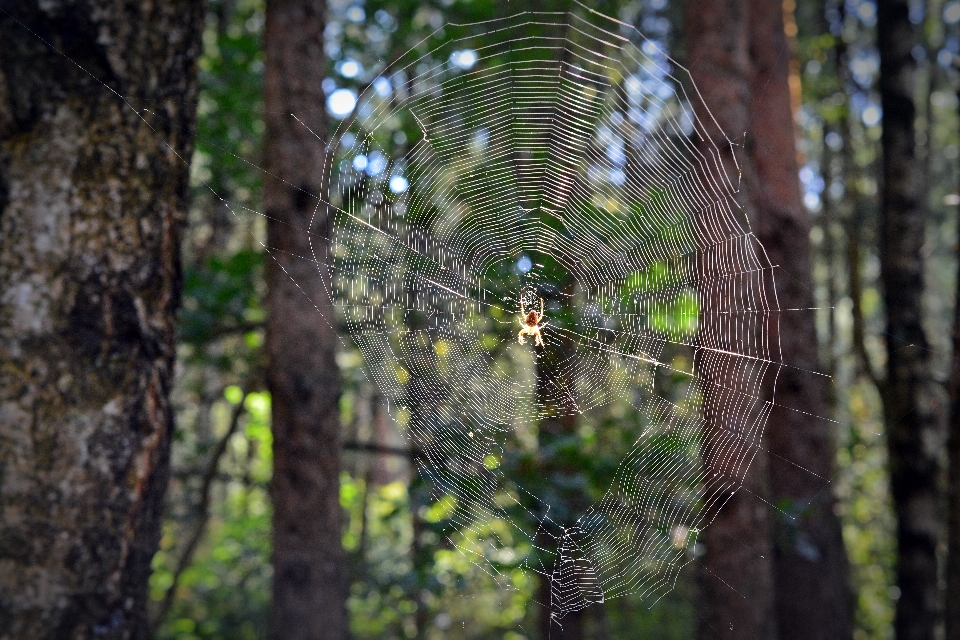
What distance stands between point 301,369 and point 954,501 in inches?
179

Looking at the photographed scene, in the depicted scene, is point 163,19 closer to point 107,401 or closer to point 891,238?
point 107,401

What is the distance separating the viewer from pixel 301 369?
469 cm

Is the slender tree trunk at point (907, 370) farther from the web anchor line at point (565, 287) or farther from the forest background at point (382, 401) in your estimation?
the web anchor line at point (565, 287)

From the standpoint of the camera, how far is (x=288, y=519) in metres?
4.79

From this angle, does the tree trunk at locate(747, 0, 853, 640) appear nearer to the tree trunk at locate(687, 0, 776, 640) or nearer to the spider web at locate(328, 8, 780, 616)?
the spider web at locate(328, 8, 780, 616)

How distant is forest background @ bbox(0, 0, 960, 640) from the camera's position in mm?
5891

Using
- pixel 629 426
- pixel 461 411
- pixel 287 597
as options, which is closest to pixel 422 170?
pixel 461 411

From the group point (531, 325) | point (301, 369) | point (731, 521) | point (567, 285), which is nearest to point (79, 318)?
point (301, 369)

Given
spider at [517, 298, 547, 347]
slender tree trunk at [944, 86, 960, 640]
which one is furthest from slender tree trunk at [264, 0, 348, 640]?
slender tree trunk at [944, 86, 960, 640]

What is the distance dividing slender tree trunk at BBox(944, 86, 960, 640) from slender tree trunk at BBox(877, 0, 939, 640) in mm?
575

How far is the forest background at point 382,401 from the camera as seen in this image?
5.89m

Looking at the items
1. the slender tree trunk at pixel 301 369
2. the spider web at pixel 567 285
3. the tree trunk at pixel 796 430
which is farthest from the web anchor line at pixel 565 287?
the tree trunk at pixel 796 430

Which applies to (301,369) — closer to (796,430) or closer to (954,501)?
(796,430)

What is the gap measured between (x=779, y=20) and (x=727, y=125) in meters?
2.93
